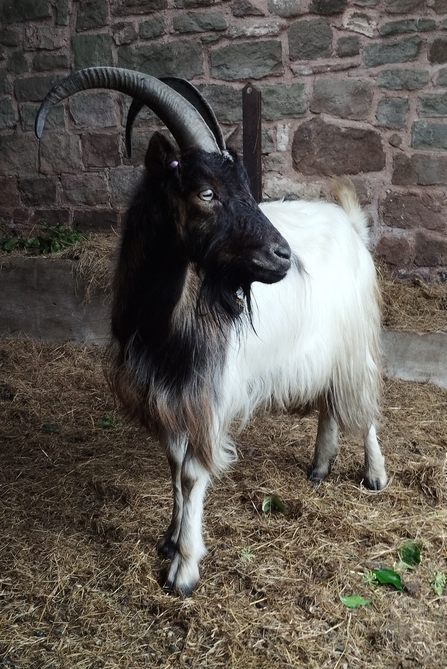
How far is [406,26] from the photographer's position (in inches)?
200

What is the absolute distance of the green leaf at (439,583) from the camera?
2702mm

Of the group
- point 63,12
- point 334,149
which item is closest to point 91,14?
point 63,12

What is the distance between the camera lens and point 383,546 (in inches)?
119

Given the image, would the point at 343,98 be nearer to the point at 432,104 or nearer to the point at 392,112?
the point at 392,112

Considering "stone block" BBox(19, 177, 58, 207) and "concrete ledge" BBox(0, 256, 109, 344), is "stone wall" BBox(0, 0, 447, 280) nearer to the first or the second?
"stone block" BBox(19, 177, 58, 207)

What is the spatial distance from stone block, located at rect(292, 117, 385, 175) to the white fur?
1.79 m

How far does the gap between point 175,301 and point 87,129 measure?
387cm

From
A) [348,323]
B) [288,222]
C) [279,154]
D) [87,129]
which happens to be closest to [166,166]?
[288,222]

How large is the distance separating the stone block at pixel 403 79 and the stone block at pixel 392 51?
0.27 feet

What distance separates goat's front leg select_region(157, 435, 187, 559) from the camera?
2795 millimetres

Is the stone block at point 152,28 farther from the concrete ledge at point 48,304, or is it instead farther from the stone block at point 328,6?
the concrete ledge at point 48,304

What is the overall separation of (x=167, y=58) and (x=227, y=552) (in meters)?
4.19

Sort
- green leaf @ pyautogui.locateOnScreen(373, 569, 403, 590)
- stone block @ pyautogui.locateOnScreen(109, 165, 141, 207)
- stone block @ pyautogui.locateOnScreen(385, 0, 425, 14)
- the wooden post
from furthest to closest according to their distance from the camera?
stone block @ pyautogui.locateOnScreen(109, 165, 141, 207), stone block @ pyautogui.locateOnScreen(385, 0, 425, 14), the wooden post, green leaf @ pyautogui.locateOnScreen(373, 569, 403, 590)

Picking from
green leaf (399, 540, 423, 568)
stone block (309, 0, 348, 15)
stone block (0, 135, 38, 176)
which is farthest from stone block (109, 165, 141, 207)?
green leaf (399, 540, 423, 568)
